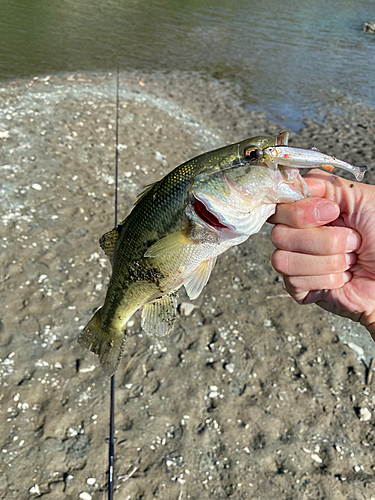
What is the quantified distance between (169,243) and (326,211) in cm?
87

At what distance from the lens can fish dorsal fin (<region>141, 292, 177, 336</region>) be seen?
2420 mm

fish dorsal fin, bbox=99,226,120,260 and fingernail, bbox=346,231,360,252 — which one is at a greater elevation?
fingernail, bbox=346,231,360,252

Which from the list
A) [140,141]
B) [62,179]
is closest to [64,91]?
[140,141]

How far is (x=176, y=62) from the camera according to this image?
1547cm

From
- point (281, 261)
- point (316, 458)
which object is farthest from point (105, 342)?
point (316, 458)

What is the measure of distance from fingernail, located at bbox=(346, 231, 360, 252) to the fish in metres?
0.52

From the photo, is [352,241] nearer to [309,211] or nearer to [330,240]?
[330,240]

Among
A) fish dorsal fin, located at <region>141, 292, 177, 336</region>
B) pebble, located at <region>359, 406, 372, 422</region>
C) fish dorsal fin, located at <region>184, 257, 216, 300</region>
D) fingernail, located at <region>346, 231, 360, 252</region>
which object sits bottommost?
pebble, located at <region>359, 406, 372, 422</region>

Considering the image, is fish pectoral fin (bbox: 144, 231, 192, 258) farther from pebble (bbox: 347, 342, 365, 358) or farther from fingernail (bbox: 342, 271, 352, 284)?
pebble (bbox: 347, 342, 365, 358)

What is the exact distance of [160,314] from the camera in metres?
2.46

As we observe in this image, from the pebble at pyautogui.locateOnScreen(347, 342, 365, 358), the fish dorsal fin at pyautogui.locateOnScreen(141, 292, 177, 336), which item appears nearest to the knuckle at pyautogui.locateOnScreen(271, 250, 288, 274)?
the fish dorsal fin at pyautogui.locateOnScreen(141, 292, 177, 336)

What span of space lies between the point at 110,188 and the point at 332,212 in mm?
5669

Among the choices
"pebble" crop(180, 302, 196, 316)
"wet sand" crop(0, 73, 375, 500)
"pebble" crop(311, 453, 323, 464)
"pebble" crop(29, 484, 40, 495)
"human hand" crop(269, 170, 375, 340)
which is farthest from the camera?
"pebble" crop(180, 302, 196, 316)

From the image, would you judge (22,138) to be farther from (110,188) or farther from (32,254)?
(32,254)
